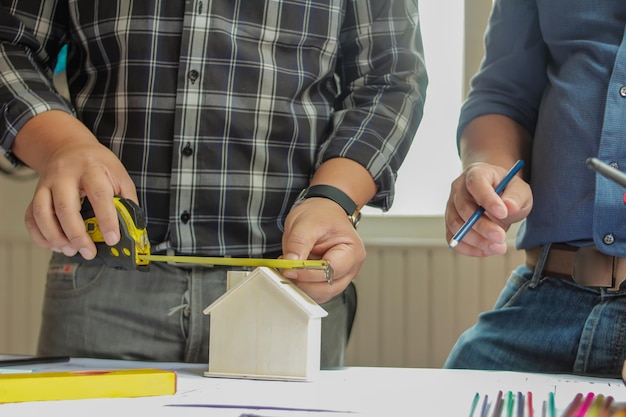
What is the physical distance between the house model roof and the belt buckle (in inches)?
13.7

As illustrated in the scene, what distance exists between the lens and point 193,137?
1.07 metres

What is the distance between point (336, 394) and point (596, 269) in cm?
41

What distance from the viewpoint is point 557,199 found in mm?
998

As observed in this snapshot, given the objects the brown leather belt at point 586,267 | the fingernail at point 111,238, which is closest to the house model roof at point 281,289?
the fingernail at point 111,238

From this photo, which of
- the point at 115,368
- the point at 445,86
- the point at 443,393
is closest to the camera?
the point at 443,393

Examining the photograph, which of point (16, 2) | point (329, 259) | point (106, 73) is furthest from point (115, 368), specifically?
point (16, 2)

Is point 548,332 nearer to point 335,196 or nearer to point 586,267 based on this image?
point 586,267

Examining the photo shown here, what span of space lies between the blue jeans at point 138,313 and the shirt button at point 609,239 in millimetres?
388

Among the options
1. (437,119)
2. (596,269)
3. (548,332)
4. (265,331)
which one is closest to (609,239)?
(596,269)

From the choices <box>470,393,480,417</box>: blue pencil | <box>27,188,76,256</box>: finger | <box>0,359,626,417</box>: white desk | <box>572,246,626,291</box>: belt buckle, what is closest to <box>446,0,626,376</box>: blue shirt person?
<box>572,246,626,291</box>: belt buckle

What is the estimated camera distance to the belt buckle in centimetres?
94

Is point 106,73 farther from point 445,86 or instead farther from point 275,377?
point 445,86

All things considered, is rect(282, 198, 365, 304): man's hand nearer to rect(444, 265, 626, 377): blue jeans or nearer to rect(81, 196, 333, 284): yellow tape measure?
rect(81, 196, 333, 284): yellow tape measure

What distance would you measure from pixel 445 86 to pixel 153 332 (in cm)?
152
